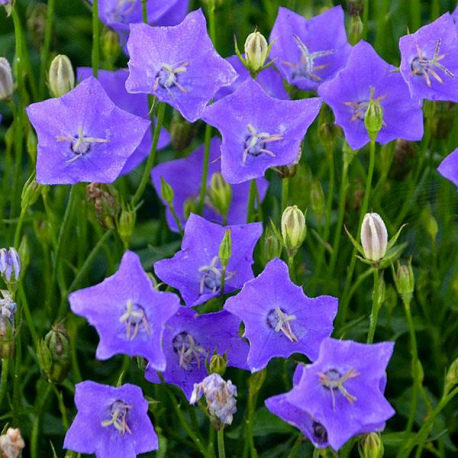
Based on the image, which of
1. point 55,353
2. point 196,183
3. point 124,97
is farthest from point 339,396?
point 124,97

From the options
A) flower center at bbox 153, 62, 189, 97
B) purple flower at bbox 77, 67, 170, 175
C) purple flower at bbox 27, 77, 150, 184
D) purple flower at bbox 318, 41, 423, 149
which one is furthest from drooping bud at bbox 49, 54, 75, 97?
purple flower at bbox 318, 41, 423, 149

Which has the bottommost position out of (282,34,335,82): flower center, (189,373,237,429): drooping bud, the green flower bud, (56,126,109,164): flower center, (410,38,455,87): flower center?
(189,373,237,429): drooping bud

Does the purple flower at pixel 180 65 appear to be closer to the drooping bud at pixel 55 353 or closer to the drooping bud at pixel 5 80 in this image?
the drooping bud at pixel 5 80

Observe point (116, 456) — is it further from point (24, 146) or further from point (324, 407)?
point (24, 146)

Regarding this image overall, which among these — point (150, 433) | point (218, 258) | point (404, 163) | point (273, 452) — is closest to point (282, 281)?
point (218, 258)

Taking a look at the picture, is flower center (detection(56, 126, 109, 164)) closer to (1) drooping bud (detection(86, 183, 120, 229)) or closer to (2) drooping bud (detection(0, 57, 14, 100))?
(1) drooping bud (detection(86, 183, 120, 229))

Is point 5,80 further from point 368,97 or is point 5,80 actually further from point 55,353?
point 368,97
